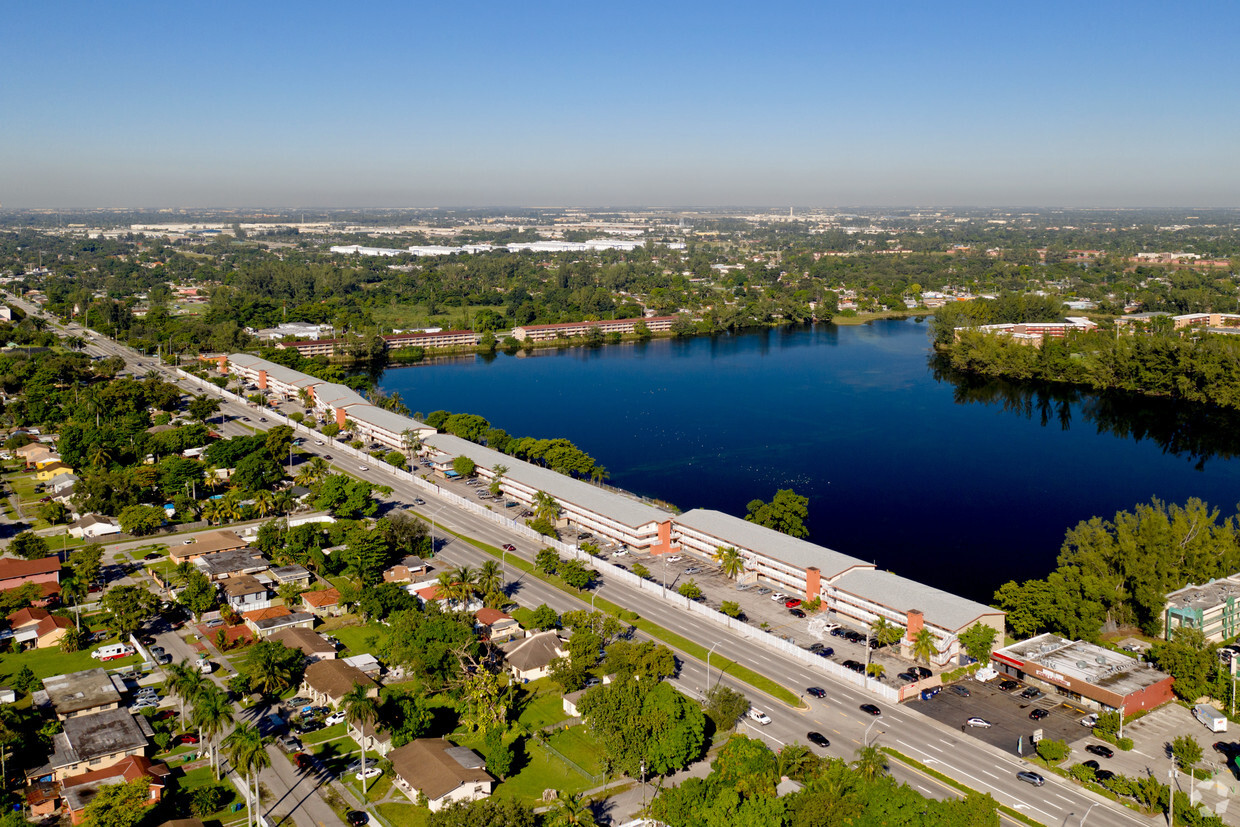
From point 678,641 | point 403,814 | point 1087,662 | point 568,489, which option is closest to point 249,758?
point 403,814

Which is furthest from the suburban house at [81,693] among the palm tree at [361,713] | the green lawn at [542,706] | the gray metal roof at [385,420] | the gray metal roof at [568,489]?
the gray metal roof at [385,420]

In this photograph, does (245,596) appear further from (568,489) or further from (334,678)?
(568,489)

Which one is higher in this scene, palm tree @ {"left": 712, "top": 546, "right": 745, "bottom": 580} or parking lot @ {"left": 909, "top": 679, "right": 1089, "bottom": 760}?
palm tree @ {"left": 712, "top": 546, "right": 745, "bottom": 580}

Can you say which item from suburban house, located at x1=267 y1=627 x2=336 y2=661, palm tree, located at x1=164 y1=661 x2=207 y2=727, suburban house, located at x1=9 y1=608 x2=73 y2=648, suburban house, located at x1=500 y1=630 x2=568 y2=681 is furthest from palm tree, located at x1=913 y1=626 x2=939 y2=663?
suburban house, located at x1=9 y1=608 x2=73 y2=648

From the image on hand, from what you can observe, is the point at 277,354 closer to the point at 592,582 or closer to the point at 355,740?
the point at 592,582

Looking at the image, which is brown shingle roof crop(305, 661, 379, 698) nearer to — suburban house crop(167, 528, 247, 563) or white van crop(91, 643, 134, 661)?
white van crop(91, 643, 134, 661)

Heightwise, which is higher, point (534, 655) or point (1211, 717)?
point (534, 655)
